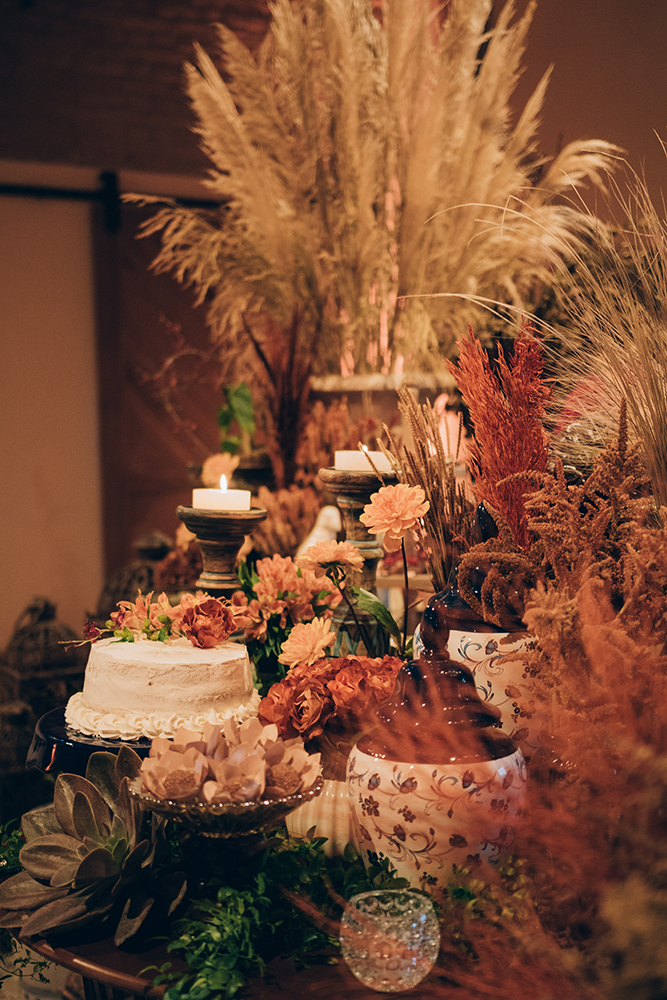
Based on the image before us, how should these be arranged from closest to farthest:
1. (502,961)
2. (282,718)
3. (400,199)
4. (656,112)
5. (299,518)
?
1. (502,961)
2. (282,718)
3. (656,112)
4. (299,518)
5. (400,199)

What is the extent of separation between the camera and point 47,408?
3537 mm

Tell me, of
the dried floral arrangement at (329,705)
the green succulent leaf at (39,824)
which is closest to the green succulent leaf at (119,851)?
the green succulent leaf at (39,824)

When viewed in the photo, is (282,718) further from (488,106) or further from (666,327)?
(488,106)

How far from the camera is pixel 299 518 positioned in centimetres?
191

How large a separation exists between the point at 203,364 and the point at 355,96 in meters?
1.54

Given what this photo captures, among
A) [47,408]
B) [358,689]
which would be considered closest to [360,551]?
[358,689]

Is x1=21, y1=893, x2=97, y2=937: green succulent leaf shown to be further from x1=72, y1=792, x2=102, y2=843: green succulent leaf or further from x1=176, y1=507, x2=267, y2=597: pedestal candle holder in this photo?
x1=176, y1=507, x2=267, y2=597: pedestal candle holder

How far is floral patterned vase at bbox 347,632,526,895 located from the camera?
78cm

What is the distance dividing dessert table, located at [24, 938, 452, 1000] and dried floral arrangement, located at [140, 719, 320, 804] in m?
0.15

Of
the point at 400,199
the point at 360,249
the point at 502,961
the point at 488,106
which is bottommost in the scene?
the point at 502,961

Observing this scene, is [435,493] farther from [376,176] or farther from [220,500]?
[376,176]

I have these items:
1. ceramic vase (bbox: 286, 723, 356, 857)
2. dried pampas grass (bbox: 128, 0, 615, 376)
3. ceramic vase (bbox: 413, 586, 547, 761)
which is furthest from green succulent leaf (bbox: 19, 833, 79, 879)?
dried pampas grass (bbox: 128, 0, 615, 376)

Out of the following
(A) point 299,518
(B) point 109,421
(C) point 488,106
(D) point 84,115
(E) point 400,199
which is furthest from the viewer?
(B) point 109,421

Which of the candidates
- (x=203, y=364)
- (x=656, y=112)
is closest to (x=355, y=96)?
(x=656, y=112)
